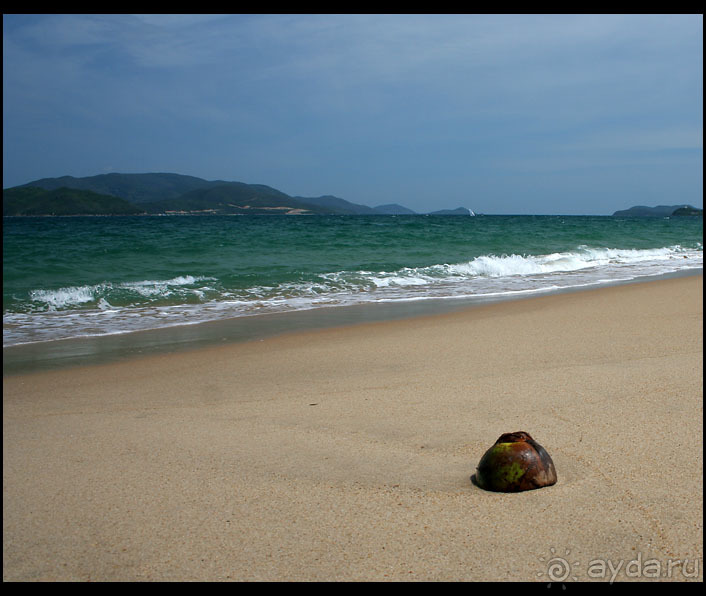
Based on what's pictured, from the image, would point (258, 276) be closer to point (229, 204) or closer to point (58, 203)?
point (58, 203)

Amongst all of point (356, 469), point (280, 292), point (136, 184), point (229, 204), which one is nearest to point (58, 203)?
point (229, 204)

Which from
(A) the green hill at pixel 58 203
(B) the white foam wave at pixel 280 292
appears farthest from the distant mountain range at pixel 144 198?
(B) the white foam wave at pixel 280 292

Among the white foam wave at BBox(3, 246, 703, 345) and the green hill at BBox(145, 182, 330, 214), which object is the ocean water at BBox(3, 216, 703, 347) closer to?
the white foam wave at BBox(3, 246, 703, 345)

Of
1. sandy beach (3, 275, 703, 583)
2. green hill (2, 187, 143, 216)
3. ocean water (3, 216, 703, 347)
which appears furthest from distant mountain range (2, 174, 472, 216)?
sandy beach (3, 275, 703, 583)

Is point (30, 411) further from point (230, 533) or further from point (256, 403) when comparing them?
point (230, 533)

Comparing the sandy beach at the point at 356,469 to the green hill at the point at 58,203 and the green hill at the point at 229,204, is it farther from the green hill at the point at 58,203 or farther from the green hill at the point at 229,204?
the green hill at the point at 229,204
